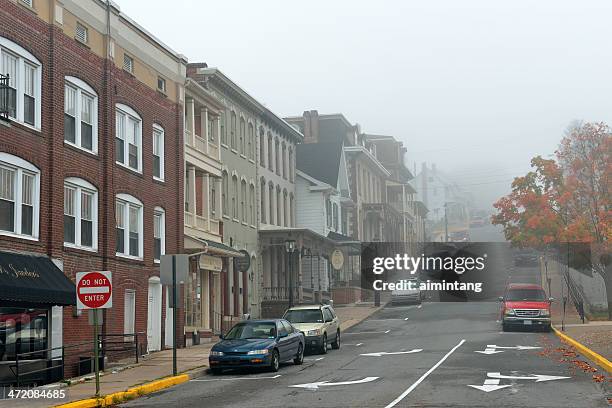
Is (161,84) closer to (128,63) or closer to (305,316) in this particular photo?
(128,63)

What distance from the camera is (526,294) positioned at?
37812mm

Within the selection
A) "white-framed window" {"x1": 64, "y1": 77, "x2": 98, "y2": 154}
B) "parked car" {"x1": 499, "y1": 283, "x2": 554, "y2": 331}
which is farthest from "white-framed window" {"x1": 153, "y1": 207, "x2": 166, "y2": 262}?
"parked car" {"x1": 499, "y1": 283, "x2": 554, "y2": 331}

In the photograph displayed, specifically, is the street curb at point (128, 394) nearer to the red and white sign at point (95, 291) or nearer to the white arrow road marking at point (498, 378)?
the red and white sign at point (95, 291)

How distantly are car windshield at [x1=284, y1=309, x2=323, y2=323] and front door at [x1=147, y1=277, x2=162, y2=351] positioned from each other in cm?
469

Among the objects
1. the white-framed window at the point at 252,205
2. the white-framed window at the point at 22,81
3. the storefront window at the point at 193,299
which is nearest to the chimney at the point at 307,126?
the white-framed window at the point at 252,205

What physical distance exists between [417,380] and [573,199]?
27866mm

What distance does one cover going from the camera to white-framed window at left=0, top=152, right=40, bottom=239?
22141 mm

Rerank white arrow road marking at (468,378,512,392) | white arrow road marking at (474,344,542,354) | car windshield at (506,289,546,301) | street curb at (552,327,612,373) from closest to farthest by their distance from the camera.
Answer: white arrow road marking at (468,378,512,392), street curb at (552,327,612,373), white arrow road marking at (474,344,542,354), car windshield at (506,289,546,301)

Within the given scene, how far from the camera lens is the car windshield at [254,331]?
2412cm

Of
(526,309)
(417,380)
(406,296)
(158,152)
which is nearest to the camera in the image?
(417,380)

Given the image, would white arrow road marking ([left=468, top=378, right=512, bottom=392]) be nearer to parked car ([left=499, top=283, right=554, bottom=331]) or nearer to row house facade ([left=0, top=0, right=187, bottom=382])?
row house facade ([left=0, top=0, right=187, bottom=382])

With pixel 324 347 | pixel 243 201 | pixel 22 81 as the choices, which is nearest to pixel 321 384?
pixel 324 347

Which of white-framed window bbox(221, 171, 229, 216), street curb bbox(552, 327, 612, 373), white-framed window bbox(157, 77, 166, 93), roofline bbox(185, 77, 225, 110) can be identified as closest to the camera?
street curb bbox(552, 327, 612, 373)

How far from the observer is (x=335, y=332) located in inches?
1220
